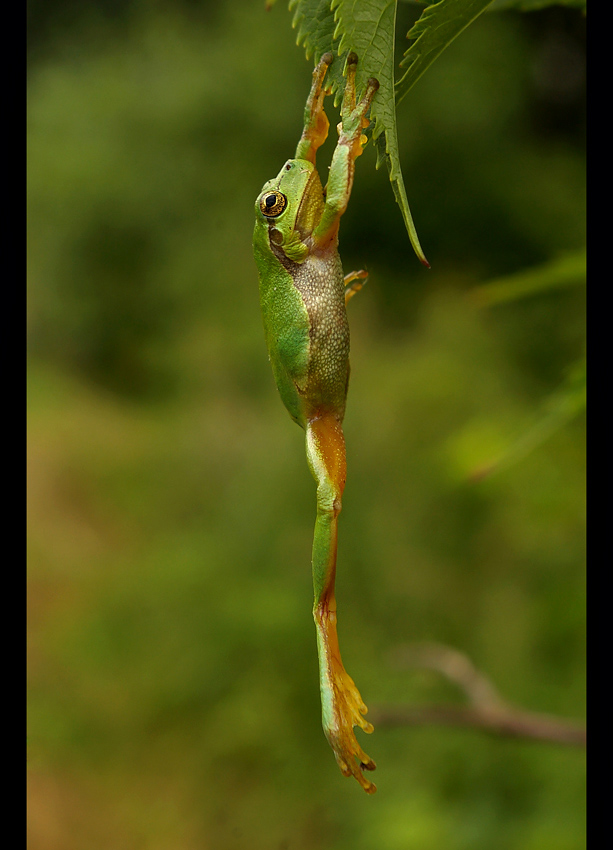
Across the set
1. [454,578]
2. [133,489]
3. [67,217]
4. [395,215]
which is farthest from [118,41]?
[454,578]

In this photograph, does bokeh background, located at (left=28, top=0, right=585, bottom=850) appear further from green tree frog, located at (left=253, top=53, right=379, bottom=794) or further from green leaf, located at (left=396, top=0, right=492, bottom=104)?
green leaf, located at (left=396, top=0, right=492, bottom=104)

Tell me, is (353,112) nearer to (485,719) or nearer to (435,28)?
(435,28)

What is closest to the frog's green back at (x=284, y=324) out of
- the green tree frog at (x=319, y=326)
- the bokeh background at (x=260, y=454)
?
the green tree frog at (x=319, y=326)

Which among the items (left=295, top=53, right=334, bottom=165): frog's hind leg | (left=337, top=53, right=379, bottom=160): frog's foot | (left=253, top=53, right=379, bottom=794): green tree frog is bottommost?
(left=253, top=53, right=379, bottom=794): green tree frog

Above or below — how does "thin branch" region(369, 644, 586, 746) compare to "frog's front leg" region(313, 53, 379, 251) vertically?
below

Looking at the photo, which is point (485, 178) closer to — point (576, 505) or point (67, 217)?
point (67, 217)

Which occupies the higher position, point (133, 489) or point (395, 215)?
point (395, 215)

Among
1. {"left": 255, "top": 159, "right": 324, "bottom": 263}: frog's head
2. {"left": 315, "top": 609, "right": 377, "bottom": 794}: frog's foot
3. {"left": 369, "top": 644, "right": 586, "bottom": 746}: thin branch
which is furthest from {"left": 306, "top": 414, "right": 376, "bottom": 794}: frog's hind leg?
{"left": 369, "top": 644, "right": 586, "bottom": 746}: thin branch
